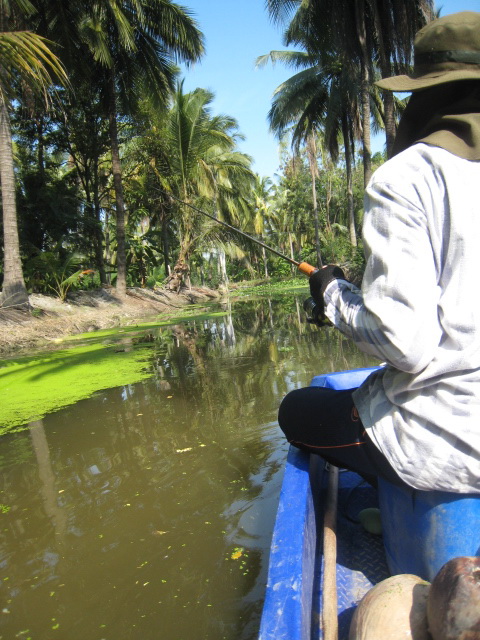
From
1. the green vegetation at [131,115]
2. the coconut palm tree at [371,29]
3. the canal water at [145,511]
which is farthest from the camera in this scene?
the coconut palm tree at [371,29]

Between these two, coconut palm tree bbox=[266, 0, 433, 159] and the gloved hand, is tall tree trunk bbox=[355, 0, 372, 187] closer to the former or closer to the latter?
coconut palm tree bbox=[266, 0, 433, 159]

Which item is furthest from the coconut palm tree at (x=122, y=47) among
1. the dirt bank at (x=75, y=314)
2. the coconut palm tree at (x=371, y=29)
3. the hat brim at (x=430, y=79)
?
the hat brim at (x=430, y=79)

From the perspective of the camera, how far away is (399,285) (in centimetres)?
108

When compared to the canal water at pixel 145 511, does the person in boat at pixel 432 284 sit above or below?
above

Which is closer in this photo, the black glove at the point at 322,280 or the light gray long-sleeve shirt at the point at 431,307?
the light gray long-sleeve shirt at the point at 431,307

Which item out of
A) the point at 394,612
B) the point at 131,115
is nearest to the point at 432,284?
the point at 394,612

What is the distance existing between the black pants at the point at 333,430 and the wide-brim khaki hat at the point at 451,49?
85 centimetres

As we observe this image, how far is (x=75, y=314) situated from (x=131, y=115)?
8.05 m

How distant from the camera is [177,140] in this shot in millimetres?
17391

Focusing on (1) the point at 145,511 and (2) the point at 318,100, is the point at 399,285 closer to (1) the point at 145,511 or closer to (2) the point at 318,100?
(1) the point at 145,511

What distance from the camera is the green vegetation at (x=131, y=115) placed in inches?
419

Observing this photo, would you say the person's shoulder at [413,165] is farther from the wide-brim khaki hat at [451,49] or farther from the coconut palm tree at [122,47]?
the coconut palm tree at [122,47]

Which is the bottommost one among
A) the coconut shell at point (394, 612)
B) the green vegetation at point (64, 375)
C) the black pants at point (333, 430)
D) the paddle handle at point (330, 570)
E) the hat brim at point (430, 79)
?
the green vegetation at point (64, 375)

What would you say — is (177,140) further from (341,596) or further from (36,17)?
(341,596)
